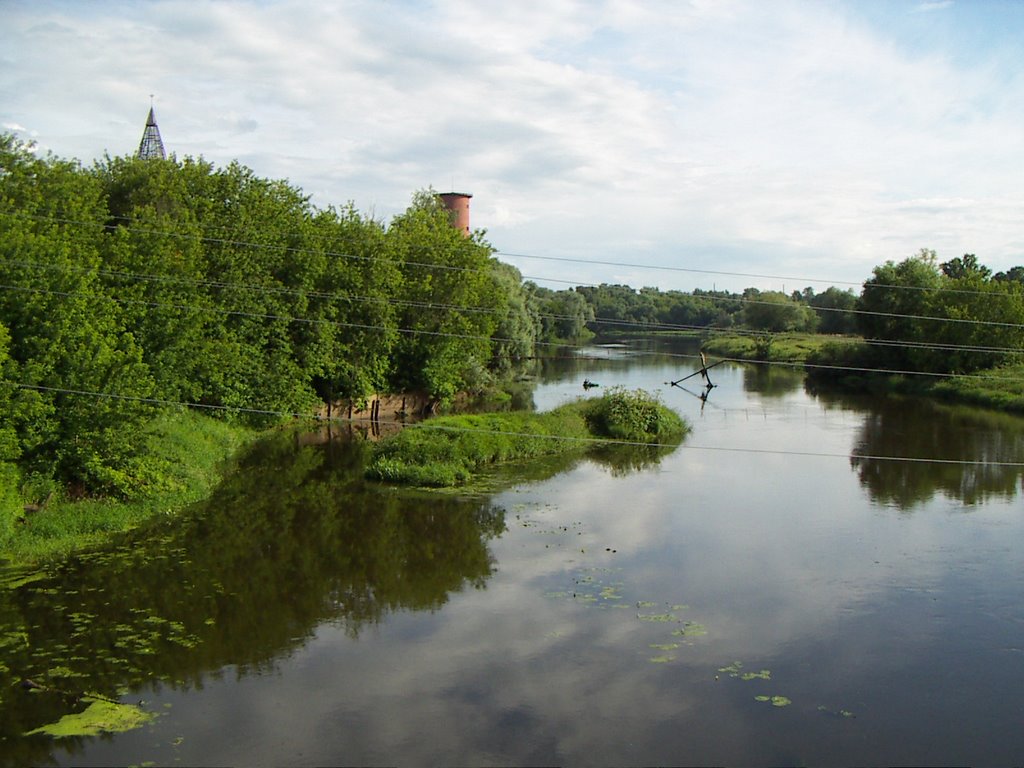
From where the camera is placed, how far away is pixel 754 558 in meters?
19.8

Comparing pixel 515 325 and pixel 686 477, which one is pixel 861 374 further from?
pixel 686 477

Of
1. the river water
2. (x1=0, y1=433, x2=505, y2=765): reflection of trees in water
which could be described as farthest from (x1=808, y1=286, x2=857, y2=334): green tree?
(x1=0, y1=433, x2=505, y2=765): reflection of trees in water

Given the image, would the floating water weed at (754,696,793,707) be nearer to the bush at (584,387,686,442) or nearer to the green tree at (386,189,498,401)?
the bush at (584,387,686,442)

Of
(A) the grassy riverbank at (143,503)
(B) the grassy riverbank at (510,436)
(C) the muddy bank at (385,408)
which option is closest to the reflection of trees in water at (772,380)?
(B) the grassy riverbank at (510,436)

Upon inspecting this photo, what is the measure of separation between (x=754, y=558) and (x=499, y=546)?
5.88 metres

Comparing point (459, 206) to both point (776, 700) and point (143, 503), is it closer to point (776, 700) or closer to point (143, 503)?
point (143, 503)

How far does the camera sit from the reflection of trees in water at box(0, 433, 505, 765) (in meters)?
13.8

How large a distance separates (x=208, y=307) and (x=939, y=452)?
2697 cm

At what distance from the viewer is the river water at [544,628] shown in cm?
1205

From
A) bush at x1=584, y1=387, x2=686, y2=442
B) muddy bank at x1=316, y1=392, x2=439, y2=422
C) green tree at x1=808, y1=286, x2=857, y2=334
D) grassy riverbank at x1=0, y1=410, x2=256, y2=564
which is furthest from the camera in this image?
green tree at x1=808, y1=286, x2=857, y2=334

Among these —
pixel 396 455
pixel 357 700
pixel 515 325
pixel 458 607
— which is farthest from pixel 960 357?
pixel 357 700

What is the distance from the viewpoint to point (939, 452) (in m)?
32.5

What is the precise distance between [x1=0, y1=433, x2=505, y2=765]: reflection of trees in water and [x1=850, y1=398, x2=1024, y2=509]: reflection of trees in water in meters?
13.4

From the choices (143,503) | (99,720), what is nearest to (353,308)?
(143,503)
